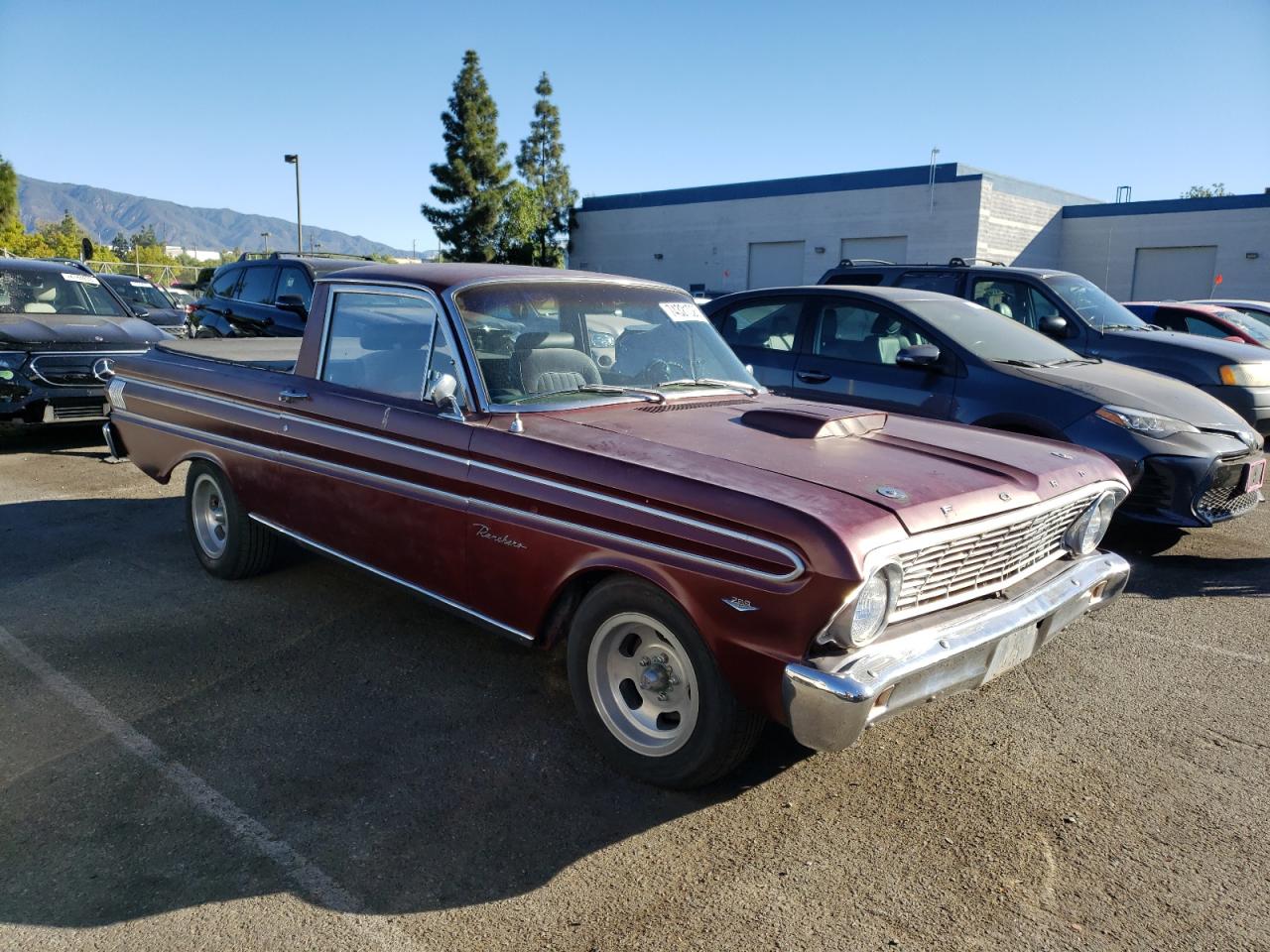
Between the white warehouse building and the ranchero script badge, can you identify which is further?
the white warehouse building

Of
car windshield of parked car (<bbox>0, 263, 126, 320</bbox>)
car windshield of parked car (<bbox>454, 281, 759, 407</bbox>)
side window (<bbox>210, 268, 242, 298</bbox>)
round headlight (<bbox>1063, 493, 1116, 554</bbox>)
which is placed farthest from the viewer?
side window (<bbox>210, 268, 242, 298</bbox>)

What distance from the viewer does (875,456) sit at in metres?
3.37

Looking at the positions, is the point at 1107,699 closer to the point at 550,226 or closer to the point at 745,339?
the point at 745,339

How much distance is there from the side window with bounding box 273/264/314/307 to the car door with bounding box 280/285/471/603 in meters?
5.75

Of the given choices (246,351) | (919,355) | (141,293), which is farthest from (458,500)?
(141,293)

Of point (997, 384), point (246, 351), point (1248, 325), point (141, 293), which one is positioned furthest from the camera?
point (141, 293)

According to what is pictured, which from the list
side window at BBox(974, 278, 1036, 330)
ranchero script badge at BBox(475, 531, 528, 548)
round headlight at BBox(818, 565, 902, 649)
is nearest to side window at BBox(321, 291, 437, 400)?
ranchero script badge at BBox(475, 531, 528, 548)

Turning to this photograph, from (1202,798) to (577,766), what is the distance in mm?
2154

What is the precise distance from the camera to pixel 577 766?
335 cm

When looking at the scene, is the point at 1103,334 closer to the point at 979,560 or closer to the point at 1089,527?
the point at 1089,527

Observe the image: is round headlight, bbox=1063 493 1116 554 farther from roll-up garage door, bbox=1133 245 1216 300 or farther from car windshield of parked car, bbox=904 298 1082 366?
A: roll-up garage door, bbox=1133 245 1216 300

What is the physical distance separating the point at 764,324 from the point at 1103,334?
3140mm

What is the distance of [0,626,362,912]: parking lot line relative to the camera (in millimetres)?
2662

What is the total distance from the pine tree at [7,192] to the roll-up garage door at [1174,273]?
39500 mm
